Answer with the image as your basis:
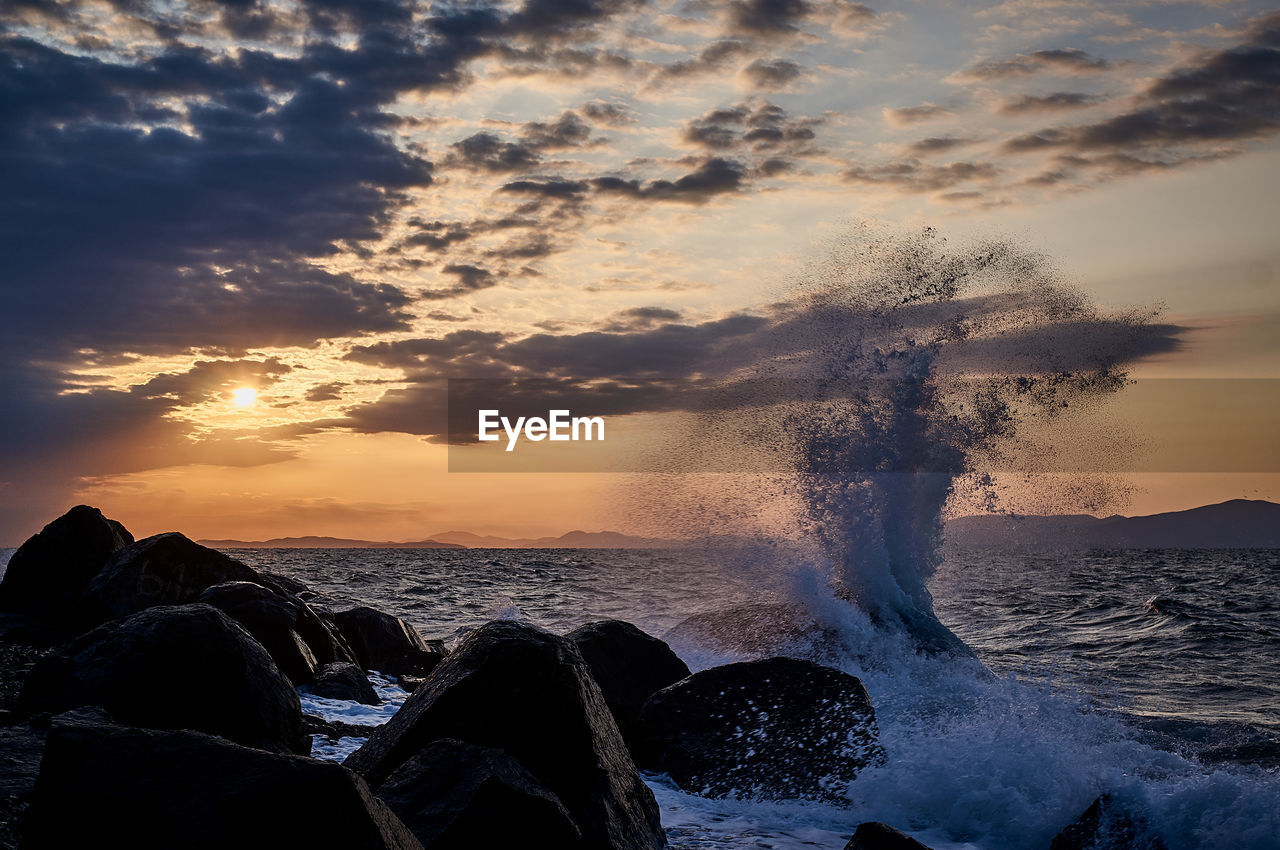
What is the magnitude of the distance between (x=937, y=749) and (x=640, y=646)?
317 centimetres

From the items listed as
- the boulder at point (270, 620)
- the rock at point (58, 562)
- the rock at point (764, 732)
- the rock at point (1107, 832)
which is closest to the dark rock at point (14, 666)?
the boulder at point (270, 620)

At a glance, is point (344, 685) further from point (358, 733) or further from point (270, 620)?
point (358, 733)

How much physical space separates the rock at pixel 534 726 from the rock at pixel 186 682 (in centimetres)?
77

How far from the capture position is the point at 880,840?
5.50 m

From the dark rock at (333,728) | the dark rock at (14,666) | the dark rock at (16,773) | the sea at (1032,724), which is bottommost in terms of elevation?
the sea at (1032,724)

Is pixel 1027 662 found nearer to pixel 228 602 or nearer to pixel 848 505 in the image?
pixel 848 505

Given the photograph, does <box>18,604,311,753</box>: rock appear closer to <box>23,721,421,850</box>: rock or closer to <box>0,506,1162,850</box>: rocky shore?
<box>0,506,1162,850</box>: rocky shore

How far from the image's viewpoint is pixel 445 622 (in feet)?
72.4

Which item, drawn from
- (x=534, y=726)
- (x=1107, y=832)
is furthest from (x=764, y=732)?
(x=534, y=726)

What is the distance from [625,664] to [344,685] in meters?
3.00

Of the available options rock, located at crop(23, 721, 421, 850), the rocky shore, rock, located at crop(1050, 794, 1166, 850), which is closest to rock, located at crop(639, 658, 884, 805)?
the rocky shore

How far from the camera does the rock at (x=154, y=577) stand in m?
11.3

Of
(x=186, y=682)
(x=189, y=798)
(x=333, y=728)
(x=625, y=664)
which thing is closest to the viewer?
(x=189, y=798)

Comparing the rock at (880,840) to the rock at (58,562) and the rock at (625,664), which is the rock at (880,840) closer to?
the rock at (625,664)
